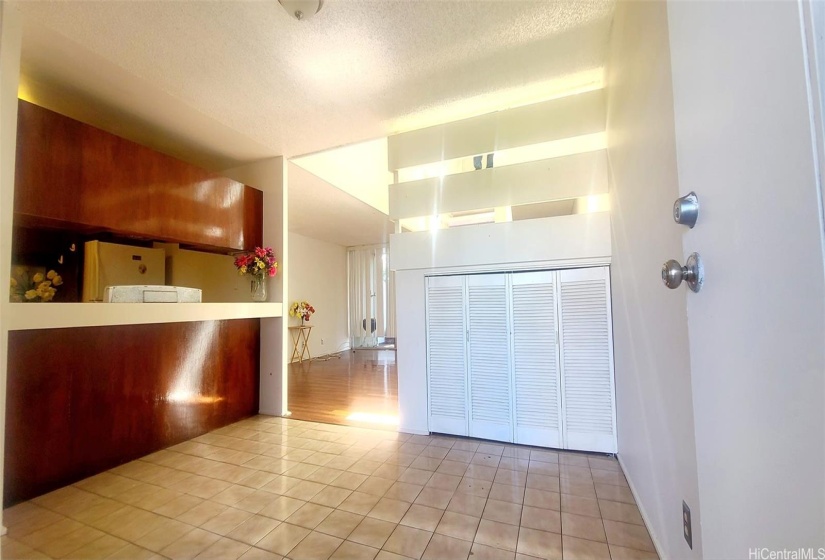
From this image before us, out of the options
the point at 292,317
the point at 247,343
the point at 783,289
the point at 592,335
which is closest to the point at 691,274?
the point at 783,289

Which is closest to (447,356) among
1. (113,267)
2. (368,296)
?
(113,267)

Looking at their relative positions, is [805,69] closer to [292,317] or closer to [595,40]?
[595,40]

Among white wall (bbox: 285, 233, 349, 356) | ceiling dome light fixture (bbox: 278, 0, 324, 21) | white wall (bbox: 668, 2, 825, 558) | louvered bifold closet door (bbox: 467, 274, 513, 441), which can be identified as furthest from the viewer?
white wall (bbox: 285, 233, 349, 356)

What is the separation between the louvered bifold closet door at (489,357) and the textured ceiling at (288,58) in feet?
5.38

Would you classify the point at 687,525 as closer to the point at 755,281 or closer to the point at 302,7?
the point at 755,281

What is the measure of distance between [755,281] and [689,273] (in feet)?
0.83

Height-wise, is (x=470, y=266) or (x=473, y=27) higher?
(x=473, y=27)

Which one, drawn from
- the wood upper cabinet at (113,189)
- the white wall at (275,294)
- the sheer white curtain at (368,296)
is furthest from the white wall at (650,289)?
the sheer white curtain at (368,296)

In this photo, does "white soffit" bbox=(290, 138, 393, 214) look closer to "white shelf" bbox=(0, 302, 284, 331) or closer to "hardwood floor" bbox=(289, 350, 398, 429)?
"white shelf" bbox=(0, 302, 284, 331)

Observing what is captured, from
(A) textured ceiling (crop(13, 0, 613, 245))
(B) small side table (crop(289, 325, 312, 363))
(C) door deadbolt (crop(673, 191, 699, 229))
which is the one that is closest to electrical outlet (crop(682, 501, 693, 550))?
(C) door deadbolt (crop(673, 191, 699, 229))

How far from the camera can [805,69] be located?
470mm

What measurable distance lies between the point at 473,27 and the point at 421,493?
2932 mm

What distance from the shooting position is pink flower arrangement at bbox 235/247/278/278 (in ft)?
11.2

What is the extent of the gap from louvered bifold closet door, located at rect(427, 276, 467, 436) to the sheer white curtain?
17.3 feet
